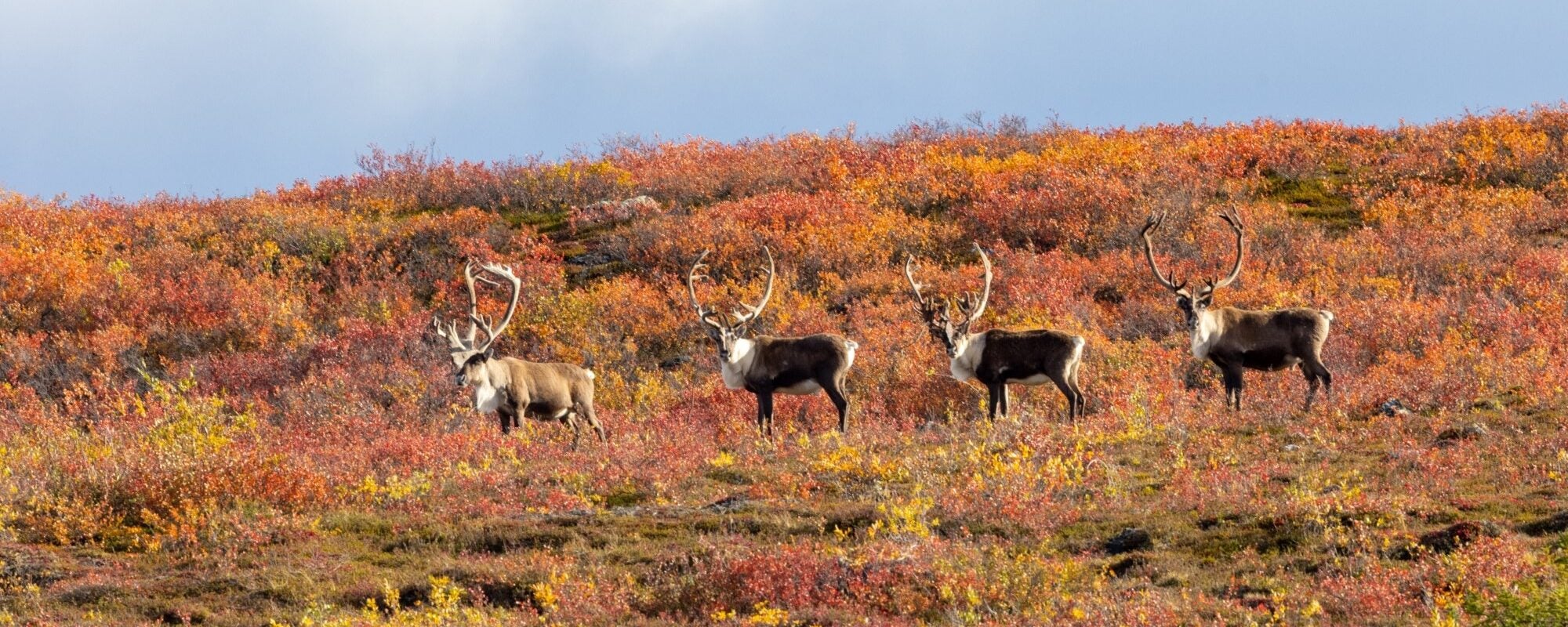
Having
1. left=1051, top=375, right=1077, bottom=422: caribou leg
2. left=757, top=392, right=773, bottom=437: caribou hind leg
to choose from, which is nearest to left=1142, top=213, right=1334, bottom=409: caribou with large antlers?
left=1051, top=375, right=1077, bottom=422: caribou leg

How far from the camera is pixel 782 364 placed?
1521 cm

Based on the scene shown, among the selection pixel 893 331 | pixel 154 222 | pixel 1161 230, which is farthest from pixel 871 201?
pixel 154 222

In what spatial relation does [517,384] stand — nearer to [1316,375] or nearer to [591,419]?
[591,419]

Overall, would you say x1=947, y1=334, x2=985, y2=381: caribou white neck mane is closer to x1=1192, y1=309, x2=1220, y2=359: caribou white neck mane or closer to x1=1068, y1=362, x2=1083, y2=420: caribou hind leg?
x1=1068, y1=362, x2=1083, y2=420: caribou hind leg

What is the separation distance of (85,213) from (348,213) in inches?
221

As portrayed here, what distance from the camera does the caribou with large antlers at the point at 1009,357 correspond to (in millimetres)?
14531

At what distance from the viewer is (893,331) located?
18984mm

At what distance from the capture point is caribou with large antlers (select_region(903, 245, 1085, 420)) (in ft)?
47.7

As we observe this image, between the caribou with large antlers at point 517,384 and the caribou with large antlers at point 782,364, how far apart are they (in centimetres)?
172

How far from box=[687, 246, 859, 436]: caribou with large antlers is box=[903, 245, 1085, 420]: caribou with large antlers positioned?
44.8 inches

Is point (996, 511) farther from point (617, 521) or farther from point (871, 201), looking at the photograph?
point (871, 201)

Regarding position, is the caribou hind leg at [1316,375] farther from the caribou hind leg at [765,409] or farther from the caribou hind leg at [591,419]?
the caribou hind leg at [591,419]

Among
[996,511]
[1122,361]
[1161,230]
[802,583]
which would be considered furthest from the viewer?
[1161,230]

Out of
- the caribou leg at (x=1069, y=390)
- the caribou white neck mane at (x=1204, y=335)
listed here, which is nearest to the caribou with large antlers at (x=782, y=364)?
the caribou leg at (x=1069, y=390)
